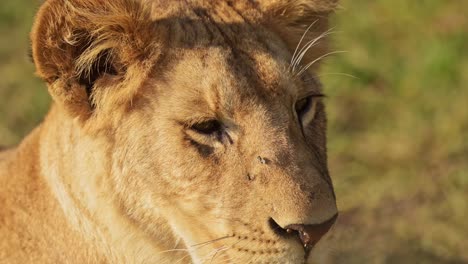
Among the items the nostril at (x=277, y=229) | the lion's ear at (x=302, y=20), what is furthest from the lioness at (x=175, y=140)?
the lion's ear at (x=302, y=20)

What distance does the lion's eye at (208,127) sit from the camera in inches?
101

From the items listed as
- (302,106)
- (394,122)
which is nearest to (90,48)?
(302,106)

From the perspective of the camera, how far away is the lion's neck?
2.62 m

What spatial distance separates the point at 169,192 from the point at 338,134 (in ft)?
9.24

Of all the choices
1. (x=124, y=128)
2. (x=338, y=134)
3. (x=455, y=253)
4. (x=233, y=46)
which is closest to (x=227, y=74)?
(x=233, y=46)

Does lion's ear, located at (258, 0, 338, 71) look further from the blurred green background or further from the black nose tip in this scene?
the blurred green background

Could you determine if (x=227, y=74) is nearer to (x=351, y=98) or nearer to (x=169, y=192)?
(x=169, y=192)

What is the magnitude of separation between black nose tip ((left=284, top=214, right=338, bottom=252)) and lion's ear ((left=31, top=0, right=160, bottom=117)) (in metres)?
0.61

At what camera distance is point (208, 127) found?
2.58 metres

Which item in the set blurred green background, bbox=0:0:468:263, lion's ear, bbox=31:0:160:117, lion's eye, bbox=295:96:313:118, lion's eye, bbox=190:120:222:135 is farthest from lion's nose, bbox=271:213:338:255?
blurred green background, bbox=0:0:468:263

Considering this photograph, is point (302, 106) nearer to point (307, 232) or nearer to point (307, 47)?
point (307, 47)

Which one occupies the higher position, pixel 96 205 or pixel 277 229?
pixel 96 205

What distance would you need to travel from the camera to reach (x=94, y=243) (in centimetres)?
271

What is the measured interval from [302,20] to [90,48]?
0.81m
